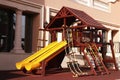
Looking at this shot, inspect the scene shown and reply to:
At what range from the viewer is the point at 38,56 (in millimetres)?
12102

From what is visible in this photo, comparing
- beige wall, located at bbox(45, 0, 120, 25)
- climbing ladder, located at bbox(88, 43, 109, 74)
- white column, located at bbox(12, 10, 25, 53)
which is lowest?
climbing ladder, located at bbox(88, 43, 109, 74)

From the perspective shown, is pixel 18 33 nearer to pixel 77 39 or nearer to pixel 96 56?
pixel 77 39

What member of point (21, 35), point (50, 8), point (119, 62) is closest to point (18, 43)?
point (21, 35)

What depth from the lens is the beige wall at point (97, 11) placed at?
57.0 feet

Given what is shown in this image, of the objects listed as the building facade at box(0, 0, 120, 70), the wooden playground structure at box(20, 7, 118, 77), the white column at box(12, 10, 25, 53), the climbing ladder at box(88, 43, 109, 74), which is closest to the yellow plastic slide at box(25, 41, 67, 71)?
the wooden playground structure at box(20, 7, 118, 77)

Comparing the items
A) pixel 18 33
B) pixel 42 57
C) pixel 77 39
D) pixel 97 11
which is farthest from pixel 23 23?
pixel 97 11

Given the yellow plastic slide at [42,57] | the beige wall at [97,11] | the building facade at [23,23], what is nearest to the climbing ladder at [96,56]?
the yellow plastic slide at [42,57]

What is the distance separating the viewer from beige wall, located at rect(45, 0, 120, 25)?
57.0ft

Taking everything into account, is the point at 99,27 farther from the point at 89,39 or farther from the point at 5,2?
the point at 5,2

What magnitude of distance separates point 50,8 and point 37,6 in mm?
1117

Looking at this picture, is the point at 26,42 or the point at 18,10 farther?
the point at 26,42

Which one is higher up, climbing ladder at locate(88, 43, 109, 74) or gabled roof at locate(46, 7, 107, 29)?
gabled roof at locate(46, 7, 107, 29)

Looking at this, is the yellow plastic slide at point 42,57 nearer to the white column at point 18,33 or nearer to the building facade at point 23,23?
the building facade at point 23,23

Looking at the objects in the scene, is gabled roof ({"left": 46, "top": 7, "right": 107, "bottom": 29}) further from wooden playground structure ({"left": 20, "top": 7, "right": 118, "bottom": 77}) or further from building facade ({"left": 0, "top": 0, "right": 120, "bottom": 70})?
building facade ({"left": 0, "top": 0, "right": 120, "bottom": 70})
